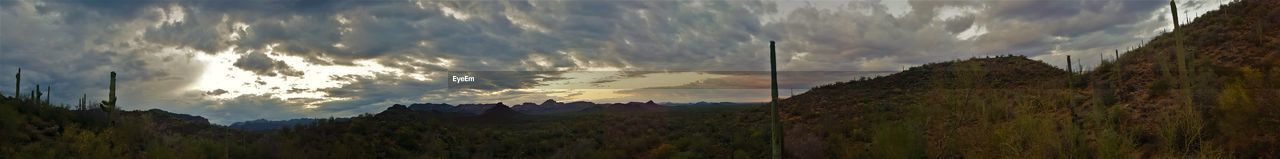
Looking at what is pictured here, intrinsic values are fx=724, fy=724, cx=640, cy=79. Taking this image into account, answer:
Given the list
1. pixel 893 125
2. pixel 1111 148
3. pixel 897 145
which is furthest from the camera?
pixel 893 125

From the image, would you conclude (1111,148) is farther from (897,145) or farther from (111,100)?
(111,100)

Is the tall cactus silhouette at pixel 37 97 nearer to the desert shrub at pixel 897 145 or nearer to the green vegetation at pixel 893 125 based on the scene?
the green vegetation at pixel 893 125

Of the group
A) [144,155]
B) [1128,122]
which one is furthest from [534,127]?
[1128,122]

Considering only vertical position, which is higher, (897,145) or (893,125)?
(893,125)

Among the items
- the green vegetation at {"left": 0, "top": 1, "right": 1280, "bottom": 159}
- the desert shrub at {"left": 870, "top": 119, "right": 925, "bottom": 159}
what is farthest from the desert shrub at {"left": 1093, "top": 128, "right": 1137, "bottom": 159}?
the desert shrub at {"left": 870, "top": 119, "right": 925, "bottom": 159}

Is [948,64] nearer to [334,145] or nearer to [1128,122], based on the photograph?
[1128,122]

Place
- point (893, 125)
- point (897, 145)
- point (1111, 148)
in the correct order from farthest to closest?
point (893, 125)
point (897, 145)
point (1111, 148)

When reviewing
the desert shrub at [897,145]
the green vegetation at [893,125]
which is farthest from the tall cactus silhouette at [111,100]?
the desert shrub at [897,145]

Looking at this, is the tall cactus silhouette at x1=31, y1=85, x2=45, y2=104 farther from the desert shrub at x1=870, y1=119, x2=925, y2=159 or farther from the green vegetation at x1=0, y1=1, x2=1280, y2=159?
the desert shrub at x1=870, y1=119, x2=925, y2=159

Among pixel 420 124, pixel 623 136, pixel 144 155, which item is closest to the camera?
pixel 144 155

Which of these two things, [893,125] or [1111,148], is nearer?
[1111,148]

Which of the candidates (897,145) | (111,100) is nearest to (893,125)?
(897,145)
